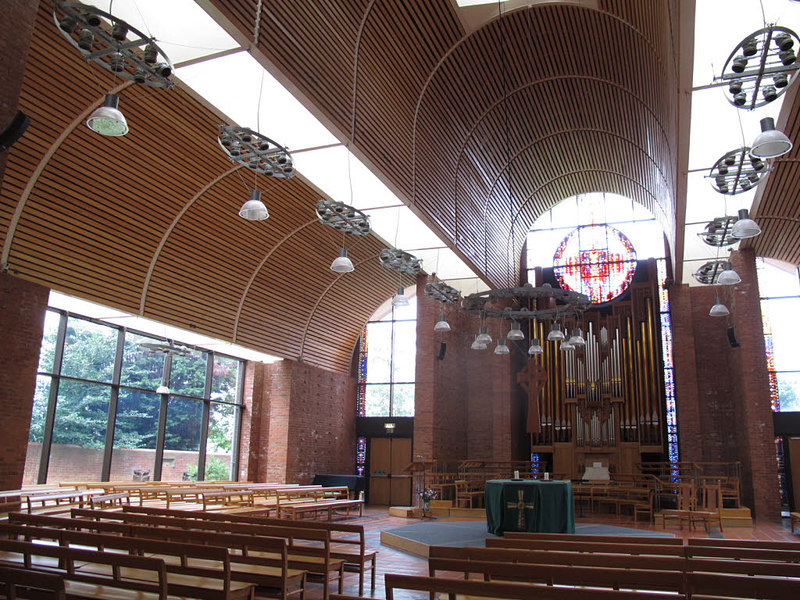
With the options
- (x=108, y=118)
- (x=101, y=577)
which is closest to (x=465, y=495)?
(x=101, y=577)

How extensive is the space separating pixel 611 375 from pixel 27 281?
13856 mm

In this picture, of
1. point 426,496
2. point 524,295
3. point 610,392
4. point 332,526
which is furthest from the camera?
point 610,392

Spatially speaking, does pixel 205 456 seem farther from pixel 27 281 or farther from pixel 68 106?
pixel 68 106

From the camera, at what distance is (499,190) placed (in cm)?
1611

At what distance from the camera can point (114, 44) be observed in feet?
18.0

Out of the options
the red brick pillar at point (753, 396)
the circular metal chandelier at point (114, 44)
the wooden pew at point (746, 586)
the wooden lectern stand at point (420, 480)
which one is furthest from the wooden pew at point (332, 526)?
the red brick pillar at point (753, 396)

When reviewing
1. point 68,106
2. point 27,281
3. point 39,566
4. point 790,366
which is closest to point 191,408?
point 27,281

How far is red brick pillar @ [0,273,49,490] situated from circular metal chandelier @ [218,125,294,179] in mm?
4728

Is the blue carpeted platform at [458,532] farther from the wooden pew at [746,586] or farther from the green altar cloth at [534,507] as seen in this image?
the wooden pew at [746,586]

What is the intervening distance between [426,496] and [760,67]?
11.2 metres

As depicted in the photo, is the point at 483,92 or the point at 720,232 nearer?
the point at 720,232

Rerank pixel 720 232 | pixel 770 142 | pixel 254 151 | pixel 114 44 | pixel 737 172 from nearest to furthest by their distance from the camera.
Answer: pixel 114 44
pixel 770 142
pixel 737 172
pixel 254 151
pixel 720 232

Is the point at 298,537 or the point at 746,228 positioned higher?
the point at 746,228

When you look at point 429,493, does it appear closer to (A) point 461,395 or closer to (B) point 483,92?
(A) point 461,395
